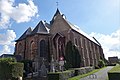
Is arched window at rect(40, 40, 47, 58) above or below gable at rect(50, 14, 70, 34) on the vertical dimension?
below

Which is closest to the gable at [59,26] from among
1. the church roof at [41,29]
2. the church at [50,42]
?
the church at [50,42]

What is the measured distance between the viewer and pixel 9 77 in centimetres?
1653

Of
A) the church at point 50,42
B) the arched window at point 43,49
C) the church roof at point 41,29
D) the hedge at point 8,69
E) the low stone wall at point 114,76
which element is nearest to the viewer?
the low stone wall at point 114,76

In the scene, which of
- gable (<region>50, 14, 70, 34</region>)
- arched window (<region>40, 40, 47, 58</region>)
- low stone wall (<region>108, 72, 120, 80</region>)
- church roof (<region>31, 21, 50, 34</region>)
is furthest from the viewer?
church roof (<region>31, 21, 50, 34</region>)

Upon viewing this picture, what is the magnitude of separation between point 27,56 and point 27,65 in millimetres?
6283

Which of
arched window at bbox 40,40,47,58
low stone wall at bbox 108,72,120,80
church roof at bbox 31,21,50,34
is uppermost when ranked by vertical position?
church roof at bbox 31,21,50,34

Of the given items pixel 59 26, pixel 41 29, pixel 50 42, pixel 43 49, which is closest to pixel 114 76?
pixel 43 49

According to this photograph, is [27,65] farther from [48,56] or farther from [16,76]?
[16,76]

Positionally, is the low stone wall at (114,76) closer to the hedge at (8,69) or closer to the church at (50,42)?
the hedge at (8,69)

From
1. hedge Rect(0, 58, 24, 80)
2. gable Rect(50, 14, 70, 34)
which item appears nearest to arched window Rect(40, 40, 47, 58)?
gable Rect(50, 14, 70, 34)

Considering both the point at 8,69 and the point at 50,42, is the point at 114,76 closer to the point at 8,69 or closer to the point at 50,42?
the point at 8,69

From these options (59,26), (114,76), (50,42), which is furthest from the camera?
(59,26)

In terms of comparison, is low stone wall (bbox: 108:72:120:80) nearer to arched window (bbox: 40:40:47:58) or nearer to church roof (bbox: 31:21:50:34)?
arched window (bbox: 40:40:47:58)

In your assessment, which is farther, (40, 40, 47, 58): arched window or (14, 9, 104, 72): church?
(40, 40, 47, 58): arched window
